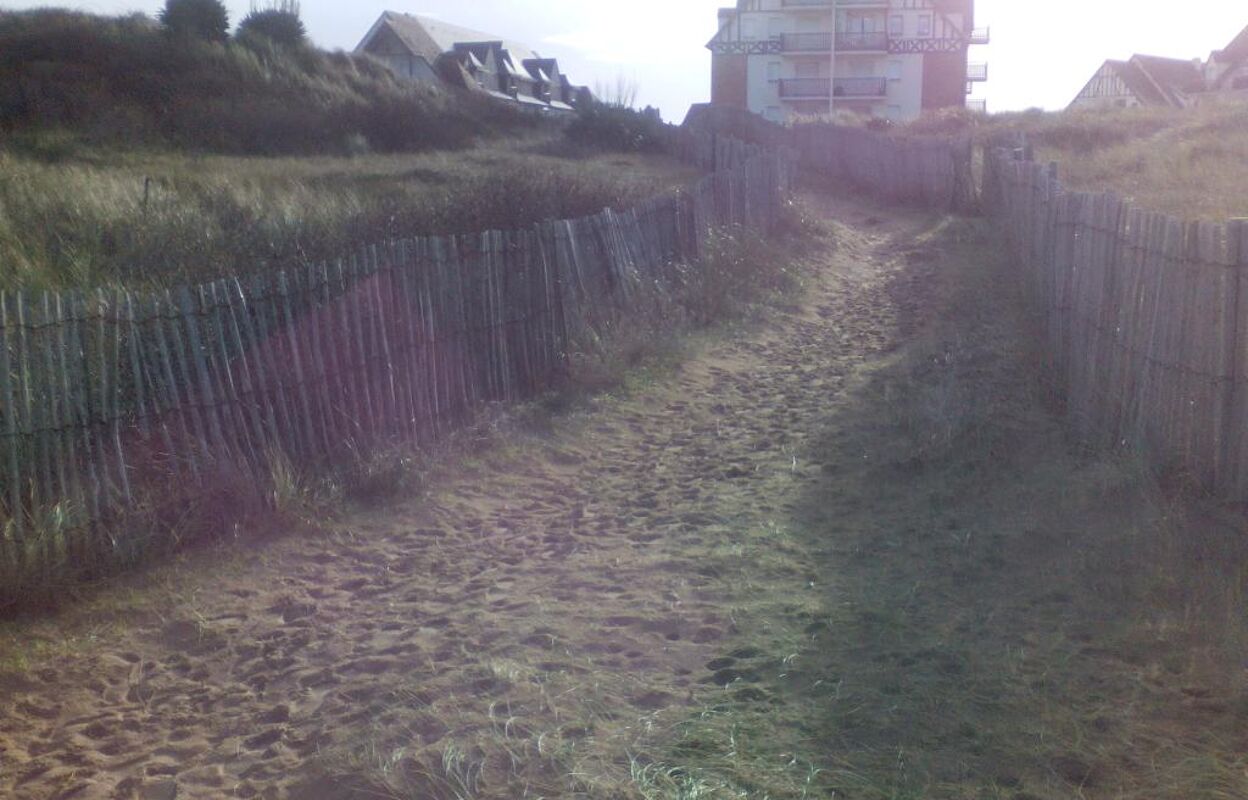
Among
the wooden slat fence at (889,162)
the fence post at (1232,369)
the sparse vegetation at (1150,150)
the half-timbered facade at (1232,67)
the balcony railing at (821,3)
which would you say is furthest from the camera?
the half-timbered facade at (1232,67)

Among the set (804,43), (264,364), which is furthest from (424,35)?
(264,364)

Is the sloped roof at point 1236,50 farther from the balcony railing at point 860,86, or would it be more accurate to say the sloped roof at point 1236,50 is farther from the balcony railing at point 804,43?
the balcony railing at point 804,43

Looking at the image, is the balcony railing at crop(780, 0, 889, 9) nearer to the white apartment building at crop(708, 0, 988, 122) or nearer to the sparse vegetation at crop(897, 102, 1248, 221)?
the white apartment building at crop(708, 0, 988, 122)

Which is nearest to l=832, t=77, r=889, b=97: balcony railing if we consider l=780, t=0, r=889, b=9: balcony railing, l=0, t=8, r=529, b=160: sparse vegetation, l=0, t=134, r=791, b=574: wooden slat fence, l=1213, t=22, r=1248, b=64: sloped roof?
l=780, t=0, r=889, b=9: balcony railing

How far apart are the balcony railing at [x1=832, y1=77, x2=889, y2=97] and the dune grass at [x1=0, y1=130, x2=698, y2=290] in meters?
30.0

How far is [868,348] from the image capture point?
10.7 metres

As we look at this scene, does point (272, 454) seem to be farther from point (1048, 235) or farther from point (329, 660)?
point (1048, 235)

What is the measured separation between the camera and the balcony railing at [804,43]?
47.6 m

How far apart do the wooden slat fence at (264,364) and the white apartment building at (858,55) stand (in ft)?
134

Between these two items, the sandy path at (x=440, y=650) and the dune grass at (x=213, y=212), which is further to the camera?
the dune grass at (x=213, y=212)

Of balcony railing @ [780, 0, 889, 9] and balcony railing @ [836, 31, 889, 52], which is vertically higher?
balcony railing @ [780, 0, 889, 9]

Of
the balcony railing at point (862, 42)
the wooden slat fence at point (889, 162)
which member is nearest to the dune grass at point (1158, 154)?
the wooden slat fence at point (889, 162)

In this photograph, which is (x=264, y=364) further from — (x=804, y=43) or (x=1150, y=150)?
(x=804, y=43)

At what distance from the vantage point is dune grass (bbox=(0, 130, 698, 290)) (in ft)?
31.6
